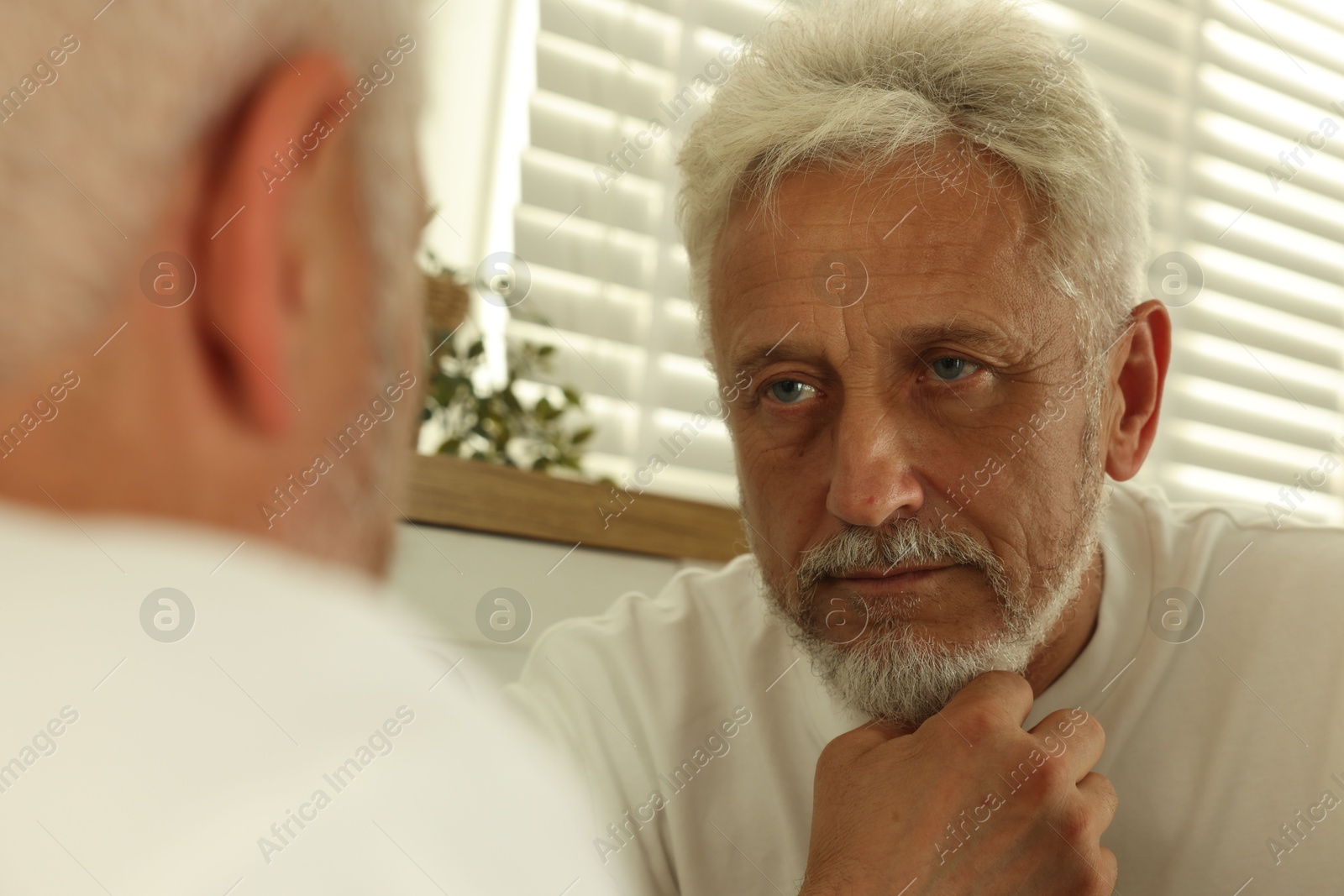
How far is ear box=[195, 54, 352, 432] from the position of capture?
0.55ft

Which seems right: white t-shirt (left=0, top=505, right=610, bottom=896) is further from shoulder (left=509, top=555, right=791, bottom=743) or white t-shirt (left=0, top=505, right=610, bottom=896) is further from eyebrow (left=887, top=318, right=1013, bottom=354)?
shoulder (left=509, top=555, right=791, bottom=743)

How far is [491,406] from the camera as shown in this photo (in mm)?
1483

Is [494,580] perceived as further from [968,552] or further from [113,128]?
[113,128]

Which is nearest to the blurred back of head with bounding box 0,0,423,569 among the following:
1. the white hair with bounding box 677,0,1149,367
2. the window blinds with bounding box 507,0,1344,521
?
the white hair with bounding box 677,0,1149,367

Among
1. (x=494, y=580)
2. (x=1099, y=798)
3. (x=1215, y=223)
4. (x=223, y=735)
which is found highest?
(x=223, y=735)

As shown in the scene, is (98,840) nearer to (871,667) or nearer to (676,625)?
(871,667)

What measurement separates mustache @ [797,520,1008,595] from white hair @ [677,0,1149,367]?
9.9 inches

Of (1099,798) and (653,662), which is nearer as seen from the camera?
(1099,798)

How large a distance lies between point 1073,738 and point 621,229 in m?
1.08

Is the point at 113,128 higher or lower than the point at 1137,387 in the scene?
higher

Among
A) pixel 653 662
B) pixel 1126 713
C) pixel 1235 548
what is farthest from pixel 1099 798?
pixel 653 662

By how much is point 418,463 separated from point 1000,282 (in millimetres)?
752

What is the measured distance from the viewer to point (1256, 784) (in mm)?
984

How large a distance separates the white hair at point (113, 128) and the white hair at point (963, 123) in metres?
0.94
